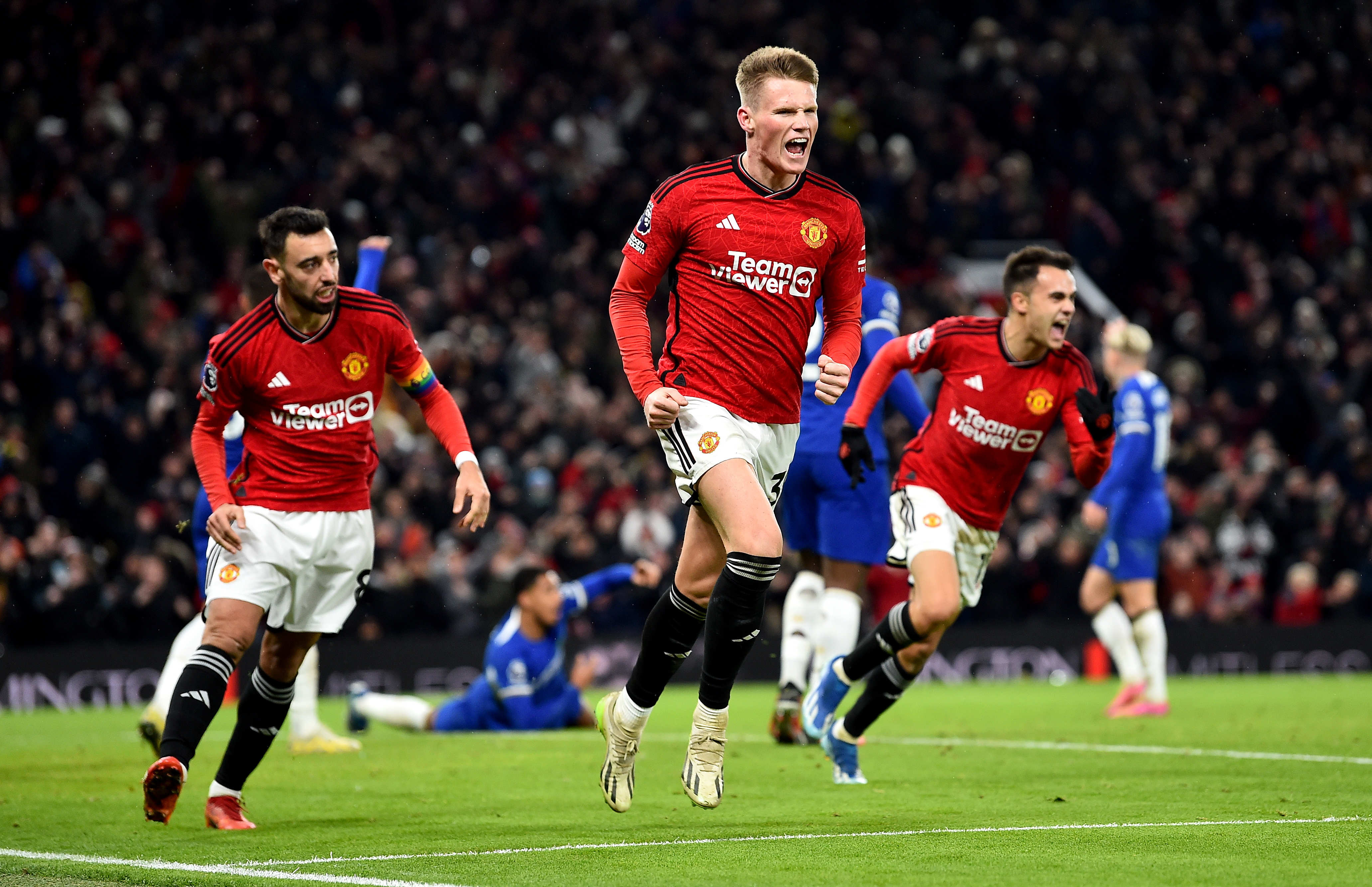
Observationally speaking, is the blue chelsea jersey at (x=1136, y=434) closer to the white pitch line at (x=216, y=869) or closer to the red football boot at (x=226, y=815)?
the red football boot at (x=226, y=815)

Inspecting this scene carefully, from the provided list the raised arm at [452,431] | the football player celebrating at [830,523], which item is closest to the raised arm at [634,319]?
the raised arm at [452,431]

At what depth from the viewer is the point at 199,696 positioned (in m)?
6.65

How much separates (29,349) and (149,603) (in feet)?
10.6

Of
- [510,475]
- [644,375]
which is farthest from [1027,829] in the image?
[510,475]

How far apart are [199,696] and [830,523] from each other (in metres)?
4.40

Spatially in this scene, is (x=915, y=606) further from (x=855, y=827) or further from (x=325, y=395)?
(x=325, y=395)

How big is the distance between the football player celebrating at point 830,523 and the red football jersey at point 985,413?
1410mm

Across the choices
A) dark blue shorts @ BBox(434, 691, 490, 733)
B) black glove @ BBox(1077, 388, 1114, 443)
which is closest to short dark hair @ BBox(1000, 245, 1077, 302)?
black glove @ BBox(1077, 388, 1114, 443)

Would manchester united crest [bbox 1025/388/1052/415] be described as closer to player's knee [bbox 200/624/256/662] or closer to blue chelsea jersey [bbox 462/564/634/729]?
player's knee [bbox 200/624/256/662]

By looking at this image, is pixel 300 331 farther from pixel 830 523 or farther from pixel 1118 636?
pixel 1118 636

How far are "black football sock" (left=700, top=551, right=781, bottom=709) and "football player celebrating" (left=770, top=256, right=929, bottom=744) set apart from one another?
3768 mm

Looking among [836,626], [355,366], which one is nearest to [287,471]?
[355,366]

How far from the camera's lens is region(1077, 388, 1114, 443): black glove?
767 centimetres

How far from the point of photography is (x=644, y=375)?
238 inches
